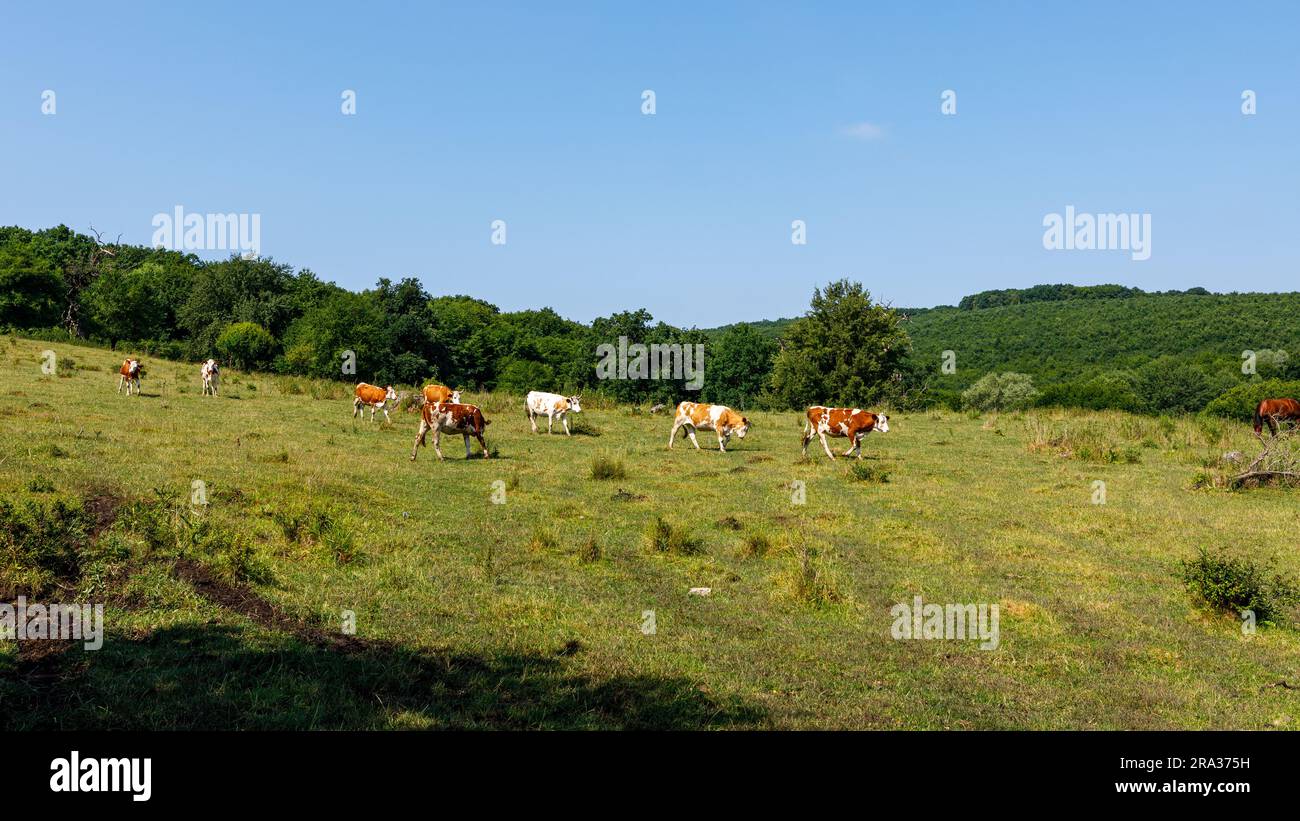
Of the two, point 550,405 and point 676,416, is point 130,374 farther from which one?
point 676,416

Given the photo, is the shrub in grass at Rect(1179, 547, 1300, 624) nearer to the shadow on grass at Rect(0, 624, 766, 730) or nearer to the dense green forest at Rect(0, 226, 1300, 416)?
the shadow on grass at Rect(0, 624, 766, 730)

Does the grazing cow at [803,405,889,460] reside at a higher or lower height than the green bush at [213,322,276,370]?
lower

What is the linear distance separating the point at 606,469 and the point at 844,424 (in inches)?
345

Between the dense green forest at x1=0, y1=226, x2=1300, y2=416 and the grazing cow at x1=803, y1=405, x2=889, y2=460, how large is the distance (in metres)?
13.0

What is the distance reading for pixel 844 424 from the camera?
2462 centimetres

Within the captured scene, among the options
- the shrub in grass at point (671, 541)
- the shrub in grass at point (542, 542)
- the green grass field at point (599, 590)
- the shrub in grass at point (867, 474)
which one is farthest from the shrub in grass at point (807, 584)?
the shrub in grass at point (867, 474)

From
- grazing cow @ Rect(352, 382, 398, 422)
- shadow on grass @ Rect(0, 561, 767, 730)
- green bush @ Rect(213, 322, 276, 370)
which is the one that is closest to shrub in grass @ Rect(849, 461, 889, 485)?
shadow on grass @ Rect(0, 561, 767, 730)

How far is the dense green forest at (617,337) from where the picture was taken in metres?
56.0

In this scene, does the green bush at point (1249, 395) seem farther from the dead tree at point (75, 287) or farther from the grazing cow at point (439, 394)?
the dead tree at point (75, 287)

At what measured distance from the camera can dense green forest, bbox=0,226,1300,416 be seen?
56031 millimetres
